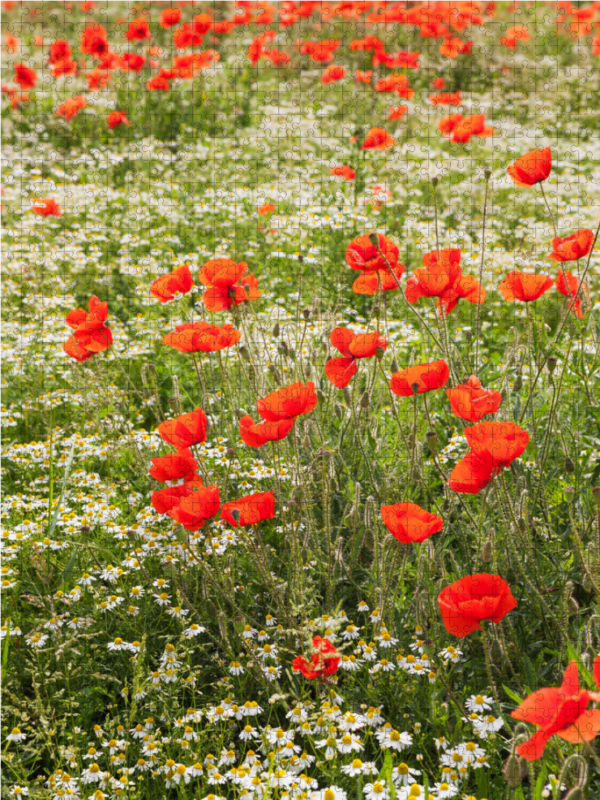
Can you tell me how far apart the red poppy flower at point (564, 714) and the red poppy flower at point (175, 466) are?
1388 mm

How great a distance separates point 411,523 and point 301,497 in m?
0.76

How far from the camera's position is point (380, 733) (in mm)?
2436

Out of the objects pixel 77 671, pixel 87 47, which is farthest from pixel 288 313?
pixel 87 47

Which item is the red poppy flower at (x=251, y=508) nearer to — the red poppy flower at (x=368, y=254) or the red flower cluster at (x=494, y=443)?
the red flower cluster at (x=494, y=443)

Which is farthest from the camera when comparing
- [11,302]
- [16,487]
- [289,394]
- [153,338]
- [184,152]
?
[184,152]

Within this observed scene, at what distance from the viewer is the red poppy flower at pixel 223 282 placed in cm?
343

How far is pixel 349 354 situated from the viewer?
3041mm

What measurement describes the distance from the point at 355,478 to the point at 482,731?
1.50 m

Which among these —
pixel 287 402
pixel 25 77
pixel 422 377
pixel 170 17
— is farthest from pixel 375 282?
pixel 170 17

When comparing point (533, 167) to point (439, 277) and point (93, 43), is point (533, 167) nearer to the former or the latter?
point (439, 277)

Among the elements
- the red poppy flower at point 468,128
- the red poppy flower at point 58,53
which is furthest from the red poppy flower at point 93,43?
the red poppy flower at point 468,128

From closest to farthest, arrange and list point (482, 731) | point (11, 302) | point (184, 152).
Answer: point (482, 731) → point (11, 302) → point (184, 152)

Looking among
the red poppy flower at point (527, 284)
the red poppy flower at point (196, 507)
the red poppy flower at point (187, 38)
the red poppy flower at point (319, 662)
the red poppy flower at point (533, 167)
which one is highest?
the red poppy flower at point (533, 167)

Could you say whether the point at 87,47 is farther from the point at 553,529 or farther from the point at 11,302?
the point at 553,529
